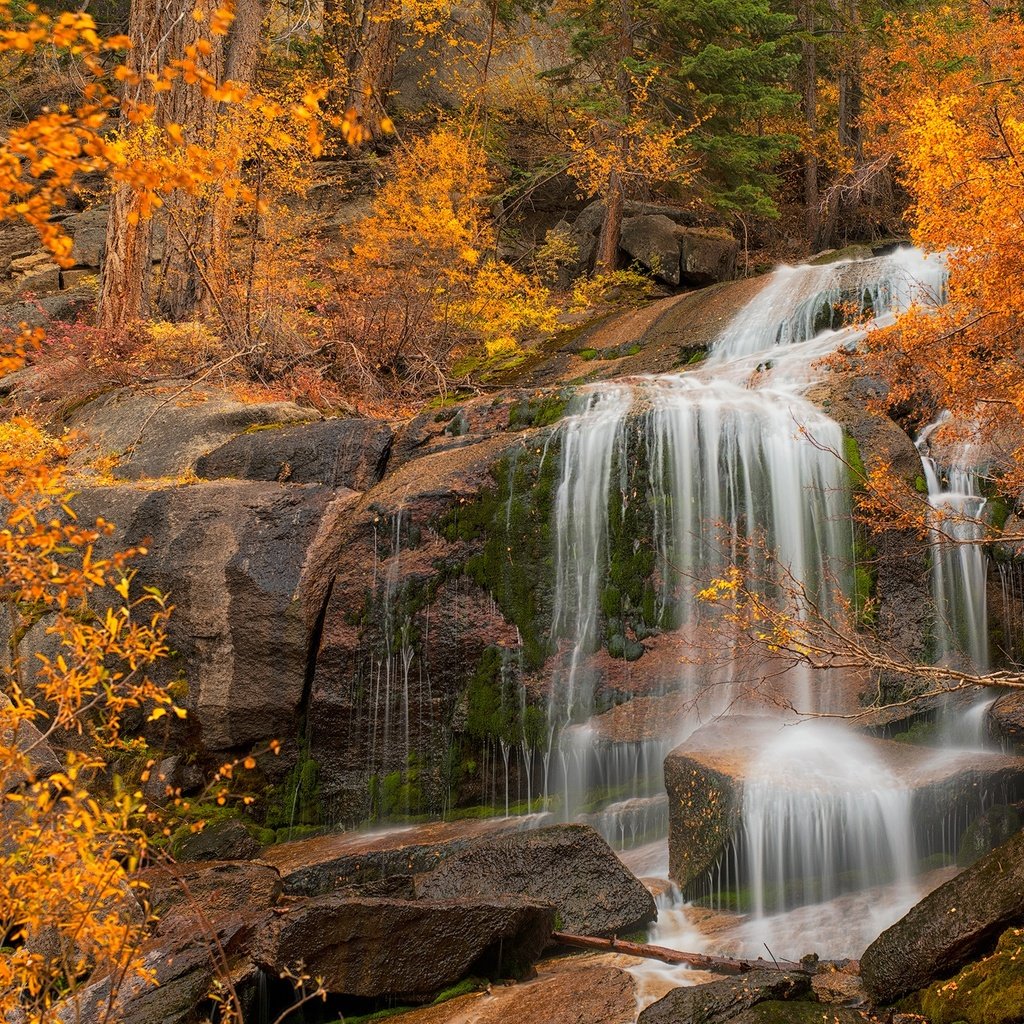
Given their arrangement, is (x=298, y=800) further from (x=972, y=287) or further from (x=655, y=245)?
(x=655, y=245)

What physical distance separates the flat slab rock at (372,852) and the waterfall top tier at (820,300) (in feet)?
26.7

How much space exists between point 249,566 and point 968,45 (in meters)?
21.1

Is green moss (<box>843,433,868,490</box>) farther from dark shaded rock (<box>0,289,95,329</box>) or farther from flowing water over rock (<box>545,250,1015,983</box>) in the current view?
dark shaded rock (<box>0,289,95,329</box>)

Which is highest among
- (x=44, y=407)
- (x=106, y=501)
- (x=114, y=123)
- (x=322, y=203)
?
(x=114, y=123)

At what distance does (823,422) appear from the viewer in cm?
1032

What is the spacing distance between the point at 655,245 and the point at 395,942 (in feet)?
52.8

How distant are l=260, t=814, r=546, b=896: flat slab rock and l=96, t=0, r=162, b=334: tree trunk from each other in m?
9.85

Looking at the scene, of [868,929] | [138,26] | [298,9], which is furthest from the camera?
[298,9]

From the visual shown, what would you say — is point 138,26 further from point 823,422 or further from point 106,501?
point 823,422

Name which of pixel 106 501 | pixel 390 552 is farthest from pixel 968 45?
pixel 106 501

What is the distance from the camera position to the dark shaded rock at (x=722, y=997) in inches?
195

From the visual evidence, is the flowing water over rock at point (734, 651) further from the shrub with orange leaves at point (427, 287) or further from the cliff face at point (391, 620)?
the shrub with orange leaves at point (427, 287)

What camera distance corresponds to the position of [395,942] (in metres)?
5.86

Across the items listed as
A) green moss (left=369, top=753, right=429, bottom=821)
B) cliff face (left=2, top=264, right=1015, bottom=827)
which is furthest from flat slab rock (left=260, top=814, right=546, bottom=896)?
cliff face (left=2, top=264, right=1015, bottom=827)
